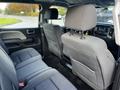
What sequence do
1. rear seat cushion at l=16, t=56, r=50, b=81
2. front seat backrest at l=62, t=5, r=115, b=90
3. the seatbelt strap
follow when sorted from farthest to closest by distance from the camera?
1. rear seat cushion at l=16, t=56, r=50, b=81
2. front seat backrest at l=62, t=5, r=115, b=90
3. the seatbelt strap

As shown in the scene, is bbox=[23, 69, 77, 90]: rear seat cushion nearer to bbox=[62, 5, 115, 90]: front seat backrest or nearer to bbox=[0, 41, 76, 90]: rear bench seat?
bbox=[0, 41, 76, 90]: rear bench seat

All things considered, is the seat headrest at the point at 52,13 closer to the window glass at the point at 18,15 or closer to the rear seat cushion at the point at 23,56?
the window glass at the point at 18,15

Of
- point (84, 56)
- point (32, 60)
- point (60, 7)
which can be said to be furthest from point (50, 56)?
point (84, 56)

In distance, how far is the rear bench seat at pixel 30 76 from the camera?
146 cm

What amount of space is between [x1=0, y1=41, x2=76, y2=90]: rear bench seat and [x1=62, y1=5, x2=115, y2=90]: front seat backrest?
295mm

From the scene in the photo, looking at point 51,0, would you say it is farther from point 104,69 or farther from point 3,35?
point 104,69

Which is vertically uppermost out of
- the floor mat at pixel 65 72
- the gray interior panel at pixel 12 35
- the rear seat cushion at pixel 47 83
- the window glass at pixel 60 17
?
the window glass at pixel 60 17

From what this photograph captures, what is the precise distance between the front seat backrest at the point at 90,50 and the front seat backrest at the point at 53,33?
102cm

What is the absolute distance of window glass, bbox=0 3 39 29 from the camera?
328 cm

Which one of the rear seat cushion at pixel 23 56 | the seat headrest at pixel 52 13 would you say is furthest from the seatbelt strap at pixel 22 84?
the seat headrest at pixel 52 13

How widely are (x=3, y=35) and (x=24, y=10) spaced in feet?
1.70

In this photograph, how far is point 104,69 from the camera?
2.07 meters

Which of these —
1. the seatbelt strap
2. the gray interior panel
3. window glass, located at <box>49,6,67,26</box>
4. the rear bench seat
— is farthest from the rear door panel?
the seatbelt strap

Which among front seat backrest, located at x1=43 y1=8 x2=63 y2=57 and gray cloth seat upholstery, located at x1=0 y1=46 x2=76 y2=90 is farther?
front seat backrest, located at x1=43 y1=8 x2=63 y2=57
